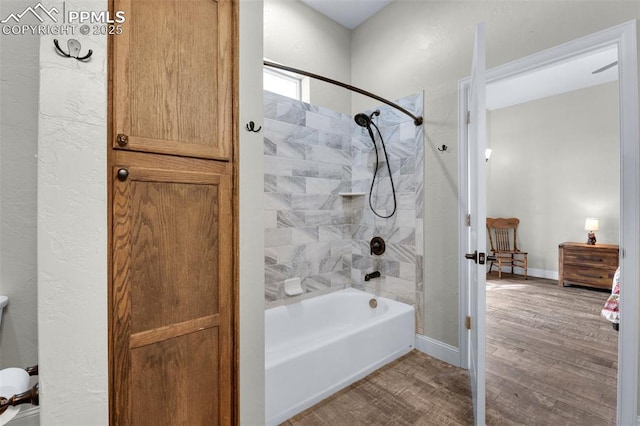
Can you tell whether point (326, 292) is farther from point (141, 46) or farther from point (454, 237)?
point (141, 46)

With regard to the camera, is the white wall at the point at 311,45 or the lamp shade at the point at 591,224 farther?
the lamp shade at the point at 591,224

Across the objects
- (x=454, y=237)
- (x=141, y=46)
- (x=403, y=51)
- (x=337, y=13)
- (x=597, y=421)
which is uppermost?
(x=337, y=13)

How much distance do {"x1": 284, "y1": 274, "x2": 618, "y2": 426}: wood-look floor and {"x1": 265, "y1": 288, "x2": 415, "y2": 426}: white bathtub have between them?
0.08 meters

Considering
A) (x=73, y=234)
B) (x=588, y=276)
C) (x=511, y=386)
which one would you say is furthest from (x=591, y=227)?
(x=73, y=234)

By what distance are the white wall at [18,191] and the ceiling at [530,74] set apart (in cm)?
234

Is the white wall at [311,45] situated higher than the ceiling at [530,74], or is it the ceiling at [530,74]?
the ceiling at [530,74]

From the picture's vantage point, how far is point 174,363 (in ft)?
3.19

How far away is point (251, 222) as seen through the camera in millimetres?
1146

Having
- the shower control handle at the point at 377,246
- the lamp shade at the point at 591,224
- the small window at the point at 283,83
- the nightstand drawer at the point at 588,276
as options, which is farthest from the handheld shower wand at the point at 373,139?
the lamp shade at the point at 591,224

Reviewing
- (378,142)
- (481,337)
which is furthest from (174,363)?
(378,142)

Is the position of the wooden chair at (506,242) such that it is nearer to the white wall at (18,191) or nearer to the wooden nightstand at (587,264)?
the wooden nightstand at (587,264)

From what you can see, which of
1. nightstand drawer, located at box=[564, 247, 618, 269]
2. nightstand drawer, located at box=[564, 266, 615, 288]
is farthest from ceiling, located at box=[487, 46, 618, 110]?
nightstand drawer, located at box=[564, 266, 615, 288]

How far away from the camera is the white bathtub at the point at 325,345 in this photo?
1.64 m

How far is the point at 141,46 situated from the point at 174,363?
1067 mm
